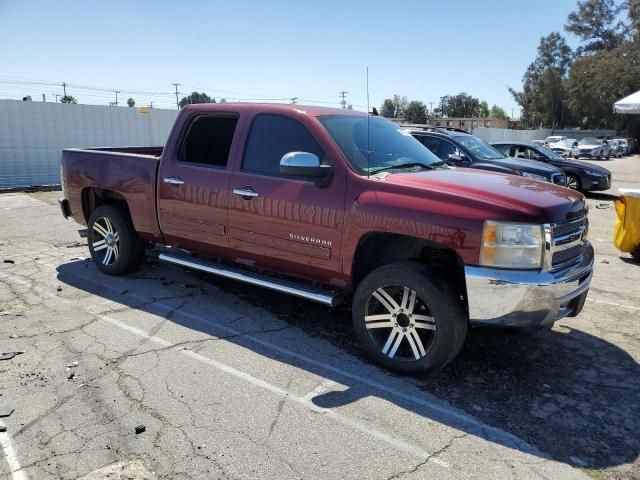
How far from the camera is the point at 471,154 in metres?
10.6

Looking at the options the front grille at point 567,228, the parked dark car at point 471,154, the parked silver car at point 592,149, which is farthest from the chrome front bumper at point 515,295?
the parked silver car at point 592,149

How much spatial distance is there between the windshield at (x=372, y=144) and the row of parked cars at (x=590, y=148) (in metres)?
30.1

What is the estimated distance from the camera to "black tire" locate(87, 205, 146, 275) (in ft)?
20.0

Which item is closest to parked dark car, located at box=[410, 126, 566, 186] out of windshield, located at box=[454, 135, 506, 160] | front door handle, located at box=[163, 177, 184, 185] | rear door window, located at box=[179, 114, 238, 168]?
windshield, located at box=[454, 135, 506, 160]

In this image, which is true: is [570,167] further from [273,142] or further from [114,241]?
[114,241]

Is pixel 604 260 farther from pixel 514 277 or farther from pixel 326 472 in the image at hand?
pixel 326 472

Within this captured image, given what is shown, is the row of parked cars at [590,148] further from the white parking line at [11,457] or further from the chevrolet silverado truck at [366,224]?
the white parking line at [11,457]

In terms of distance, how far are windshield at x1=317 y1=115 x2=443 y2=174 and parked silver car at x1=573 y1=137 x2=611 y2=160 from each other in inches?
1400

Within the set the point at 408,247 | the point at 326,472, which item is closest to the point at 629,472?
the point at 326,472

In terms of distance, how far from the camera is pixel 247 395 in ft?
12.0

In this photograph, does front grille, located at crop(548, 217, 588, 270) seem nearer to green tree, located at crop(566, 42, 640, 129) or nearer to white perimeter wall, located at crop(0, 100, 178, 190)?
white perimeter wall, located at crop(0, 100, 178, 190)

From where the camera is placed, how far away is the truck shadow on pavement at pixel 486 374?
3.31 meters

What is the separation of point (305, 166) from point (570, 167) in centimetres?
1321

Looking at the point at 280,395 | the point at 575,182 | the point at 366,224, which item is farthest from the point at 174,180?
the point at 575,182
